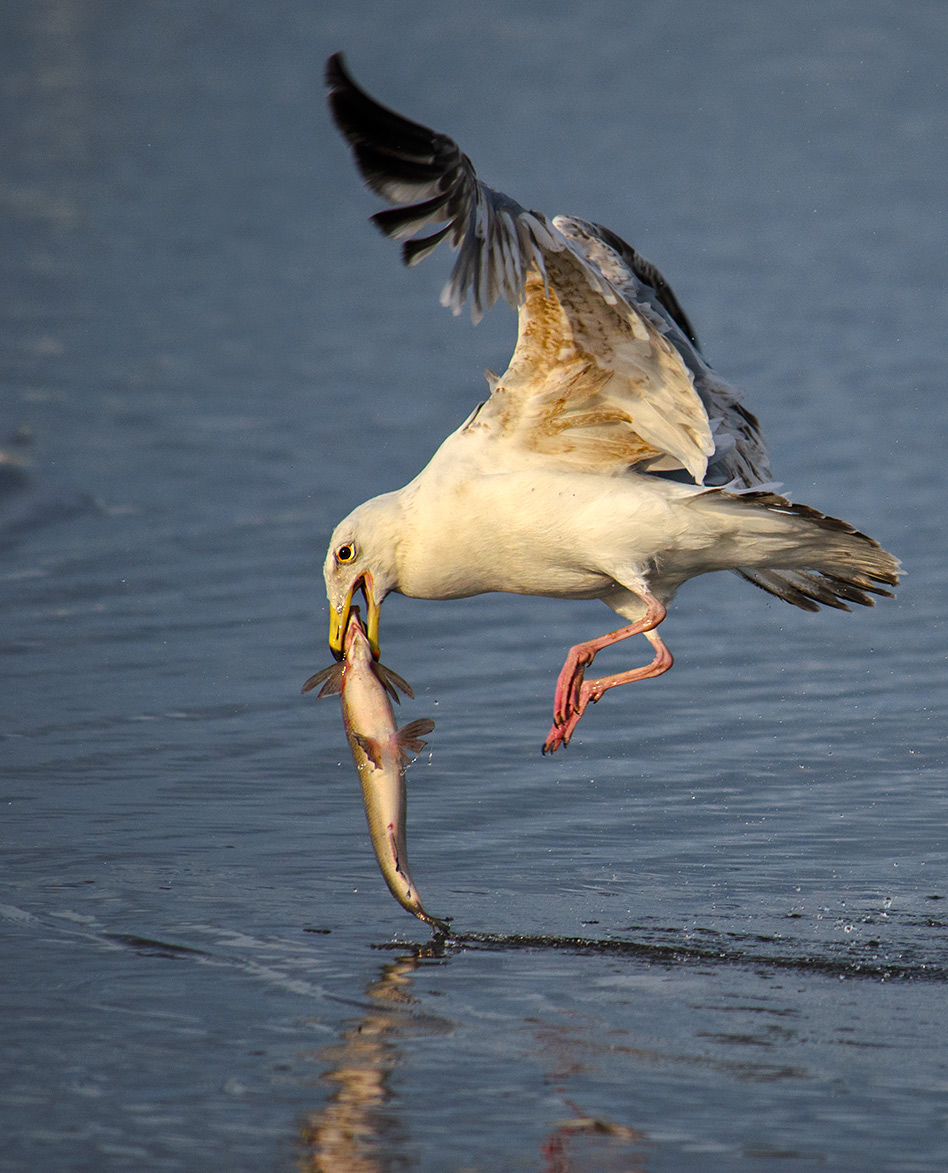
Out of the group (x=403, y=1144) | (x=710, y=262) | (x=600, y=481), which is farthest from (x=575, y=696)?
(x=710, y=262)

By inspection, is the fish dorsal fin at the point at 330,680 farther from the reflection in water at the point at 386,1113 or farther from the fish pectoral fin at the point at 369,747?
the reflection in water at the point at 386,1113

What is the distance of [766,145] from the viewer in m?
27.0

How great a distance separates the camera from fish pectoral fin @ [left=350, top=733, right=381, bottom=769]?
7059 millimetres

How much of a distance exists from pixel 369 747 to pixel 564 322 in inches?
67.5

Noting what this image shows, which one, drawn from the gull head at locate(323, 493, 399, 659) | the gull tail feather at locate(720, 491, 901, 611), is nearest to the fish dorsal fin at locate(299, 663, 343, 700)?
the gull head at locate(323, 493, 399, 659)

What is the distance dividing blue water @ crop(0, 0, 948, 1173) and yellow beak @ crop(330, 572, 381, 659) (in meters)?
0.88

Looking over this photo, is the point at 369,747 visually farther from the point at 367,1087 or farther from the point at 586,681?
the point at 367,1087

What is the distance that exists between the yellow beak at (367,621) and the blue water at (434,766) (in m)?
0.88

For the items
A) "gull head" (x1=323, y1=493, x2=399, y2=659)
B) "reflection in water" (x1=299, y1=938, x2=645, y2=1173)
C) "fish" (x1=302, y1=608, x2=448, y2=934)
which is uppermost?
"gull head" (x1=323, y1=493, x2=399, y2=659)

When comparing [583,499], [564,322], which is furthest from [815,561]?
[564,322]

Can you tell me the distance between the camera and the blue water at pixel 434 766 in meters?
5.66

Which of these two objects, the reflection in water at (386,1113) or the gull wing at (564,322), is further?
the gull wing at (564,322)

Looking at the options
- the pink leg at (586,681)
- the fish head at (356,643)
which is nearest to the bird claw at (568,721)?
the pink leg at (586,681)

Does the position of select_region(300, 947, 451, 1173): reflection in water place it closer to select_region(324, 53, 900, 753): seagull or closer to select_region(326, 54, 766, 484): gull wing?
select_region(324, 53, 900, 753): seagull
